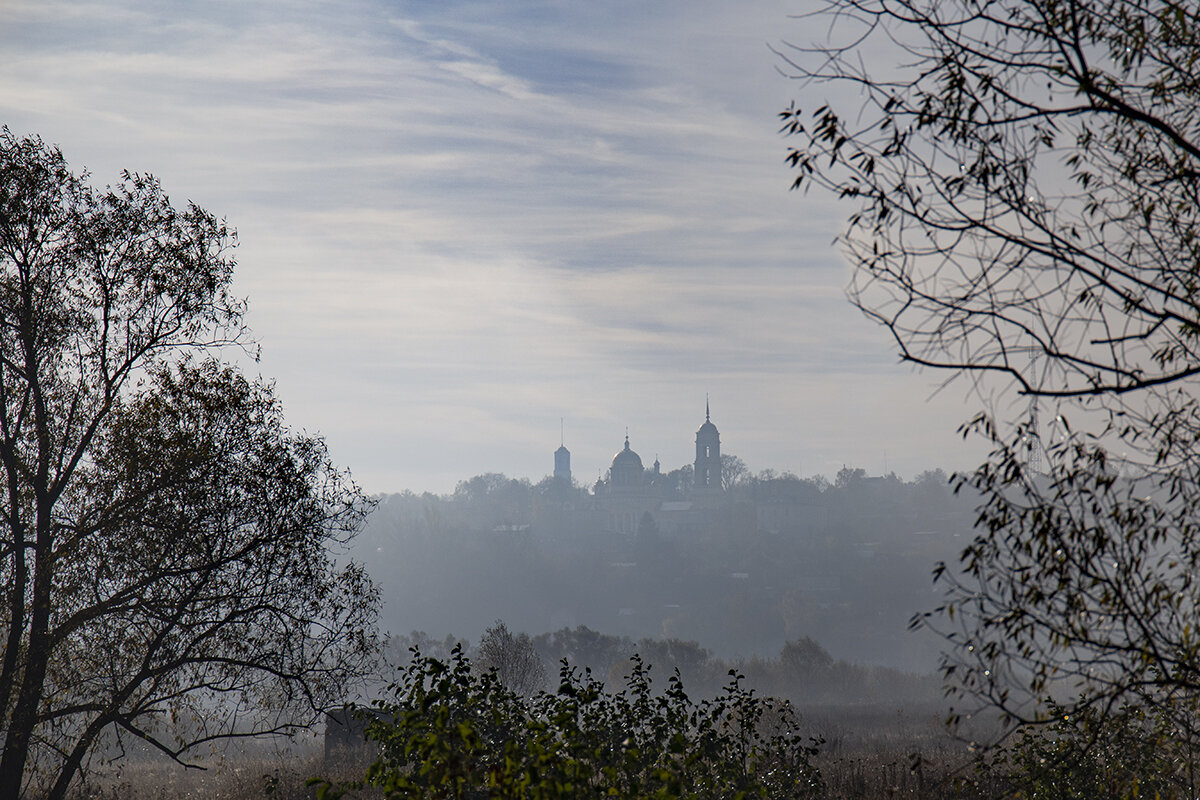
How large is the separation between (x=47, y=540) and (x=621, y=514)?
168 m

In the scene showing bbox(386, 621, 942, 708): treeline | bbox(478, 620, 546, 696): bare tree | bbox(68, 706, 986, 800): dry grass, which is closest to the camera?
bbox(68, 706, 986, 800): dry grass

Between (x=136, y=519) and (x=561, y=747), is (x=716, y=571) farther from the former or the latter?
(x=561, y=747)

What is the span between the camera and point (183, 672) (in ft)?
40.0

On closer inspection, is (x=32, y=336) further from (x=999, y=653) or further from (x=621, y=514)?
(x=621, y=514)

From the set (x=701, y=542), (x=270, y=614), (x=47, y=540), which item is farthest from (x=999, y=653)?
(x=701, y=542)

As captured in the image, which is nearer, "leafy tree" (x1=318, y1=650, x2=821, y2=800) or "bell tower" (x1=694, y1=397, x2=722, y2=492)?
"leafy tree" (x1=318, y1=650, x2=821, y2=800)

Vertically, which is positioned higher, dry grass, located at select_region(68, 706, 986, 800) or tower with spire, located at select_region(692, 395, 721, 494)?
tower with spire, located at select_region(692, 395, 721, 494)

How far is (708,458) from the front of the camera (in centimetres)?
18225

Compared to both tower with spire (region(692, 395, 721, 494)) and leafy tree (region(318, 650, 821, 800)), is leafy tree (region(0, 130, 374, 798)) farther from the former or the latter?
tower with spire (region(692, 395, 721, 494))

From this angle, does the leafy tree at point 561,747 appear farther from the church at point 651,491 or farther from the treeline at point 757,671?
the church at point 651,491

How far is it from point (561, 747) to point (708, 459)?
7029 inches

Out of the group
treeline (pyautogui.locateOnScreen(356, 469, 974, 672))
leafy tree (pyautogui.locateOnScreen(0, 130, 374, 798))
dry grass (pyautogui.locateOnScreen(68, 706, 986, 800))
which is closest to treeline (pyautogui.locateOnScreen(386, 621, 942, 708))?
treeline (pyautogui.locateOnScreen(356, 469, 974, 672))

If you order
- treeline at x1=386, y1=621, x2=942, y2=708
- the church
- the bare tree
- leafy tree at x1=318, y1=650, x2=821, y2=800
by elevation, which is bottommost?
treeline at x1=386, y1=621, x2=942, y2=708

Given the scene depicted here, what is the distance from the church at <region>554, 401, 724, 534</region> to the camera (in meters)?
175
